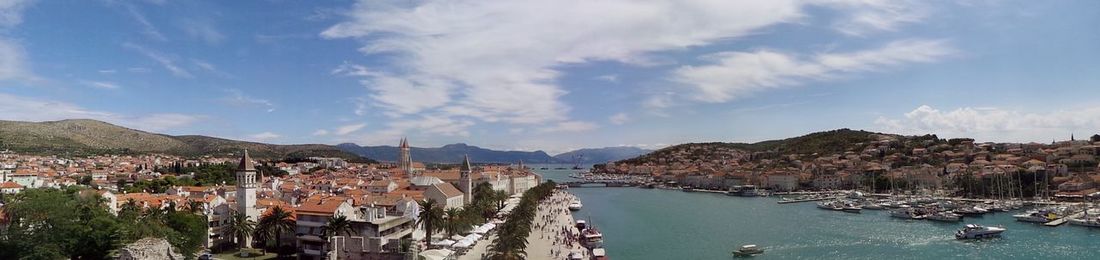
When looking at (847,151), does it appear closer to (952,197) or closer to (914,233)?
(952,197)

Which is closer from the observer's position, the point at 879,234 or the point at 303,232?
the point at 303,232

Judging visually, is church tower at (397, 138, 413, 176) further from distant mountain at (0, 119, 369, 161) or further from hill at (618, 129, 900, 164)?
hill at (618, 129, 900, 164)

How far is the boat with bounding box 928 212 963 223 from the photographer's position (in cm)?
5553

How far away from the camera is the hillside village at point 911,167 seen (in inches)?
3034

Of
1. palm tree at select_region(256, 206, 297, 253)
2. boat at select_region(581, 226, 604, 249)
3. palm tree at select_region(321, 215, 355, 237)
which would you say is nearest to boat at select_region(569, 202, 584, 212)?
boat at select_region(581, 226, 604, 249)

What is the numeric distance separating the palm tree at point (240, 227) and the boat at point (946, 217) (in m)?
51.0

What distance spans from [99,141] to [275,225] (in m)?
150

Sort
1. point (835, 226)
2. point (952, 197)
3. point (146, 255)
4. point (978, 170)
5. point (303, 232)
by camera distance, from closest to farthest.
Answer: point (146, 255), point (303, 232), point (835, 226), point (952, 197), point (978, 170)

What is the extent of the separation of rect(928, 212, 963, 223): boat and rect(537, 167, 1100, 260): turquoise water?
1.14m

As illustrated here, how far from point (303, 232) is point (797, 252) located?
1030 inches

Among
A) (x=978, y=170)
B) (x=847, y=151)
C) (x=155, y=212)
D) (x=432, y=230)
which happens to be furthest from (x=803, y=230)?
(x=847, y=151)

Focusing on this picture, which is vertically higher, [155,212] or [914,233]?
[155,212]

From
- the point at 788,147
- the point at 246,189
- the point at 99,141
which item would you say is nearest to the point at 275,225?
the point at 246,189

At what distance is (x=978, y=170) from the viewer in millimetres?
89375
